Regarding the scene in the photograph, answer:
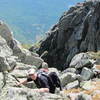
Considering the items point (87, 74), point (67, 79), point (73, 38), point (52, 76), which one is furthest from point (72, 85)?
point (73, 38)

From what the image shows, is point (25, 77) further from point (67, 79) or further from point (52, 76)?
point (67, 79)

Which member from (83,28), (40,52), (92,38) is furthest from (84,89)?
(40,52)

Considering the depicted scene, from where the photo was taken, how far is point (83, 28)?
131250mm

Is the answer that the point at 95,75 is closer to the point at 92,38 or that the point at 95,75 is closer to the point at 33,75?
the point at 33,75

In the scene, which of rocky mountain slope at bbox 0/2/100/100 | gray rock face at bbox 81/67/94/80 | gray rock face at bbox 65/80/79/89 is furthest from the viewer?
gray rock face at bbox 81/67/94/80

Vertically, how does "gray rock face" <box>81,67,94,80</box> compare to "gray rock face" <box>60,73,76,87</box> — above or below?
below

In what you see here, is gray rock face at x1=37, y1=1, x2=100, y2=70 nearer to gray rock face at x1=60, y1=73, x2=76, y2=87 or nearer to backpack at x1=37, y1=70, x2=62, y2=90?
gray rock face at x1=60, y1=73, x2=76, y2=87

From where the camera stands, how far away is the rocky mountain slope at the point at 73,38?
4847 inches

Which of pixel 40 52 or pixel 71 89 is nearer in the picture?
pixel 71 89

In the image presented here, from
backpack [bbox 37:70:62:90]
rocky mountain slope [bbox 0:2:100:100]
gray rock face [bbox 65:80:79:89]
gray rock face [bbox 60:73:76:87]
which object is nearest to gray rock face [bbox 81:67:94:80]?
rocky mountain slope [bbox 0:2:100:100]

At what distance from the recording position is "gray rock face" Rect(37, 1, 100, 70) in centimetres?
12314

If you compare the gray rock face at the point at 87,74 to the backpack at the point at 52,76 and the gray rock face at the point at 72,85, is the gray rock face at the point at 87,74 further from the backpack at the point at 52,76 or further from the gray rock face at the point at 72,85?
the backpack at the point at 52,76

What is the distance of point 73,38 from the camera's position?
134250 millimetres

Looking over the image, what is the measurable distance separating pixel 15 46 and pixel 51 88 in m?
27.8
